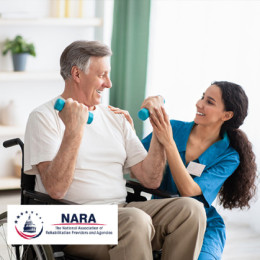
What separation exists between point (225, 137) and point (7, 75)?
7.25ft

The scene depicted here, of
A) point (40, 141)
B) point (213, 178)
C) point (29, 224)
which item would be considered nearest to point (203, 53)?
point (213, 178)

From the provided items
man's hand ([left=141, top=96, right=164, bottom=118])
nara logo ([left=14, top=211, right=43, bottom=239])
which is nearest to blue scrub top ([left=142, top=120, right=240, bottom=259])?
man's hand ([left=141, top=96, right=164, bottom=118])

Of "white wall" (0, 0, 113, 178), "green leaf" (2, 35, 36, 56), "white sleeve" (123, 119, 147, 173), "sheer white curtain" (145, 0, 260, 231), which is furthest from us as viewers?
"white wall" (0, 0, 113, 178)

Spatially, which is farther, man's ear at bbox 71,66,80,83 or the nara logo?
man's ear at bbox 71,66,80,83

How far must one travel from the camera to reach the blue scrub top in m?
2.56

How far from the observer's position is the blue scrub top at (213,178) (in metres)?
2.56

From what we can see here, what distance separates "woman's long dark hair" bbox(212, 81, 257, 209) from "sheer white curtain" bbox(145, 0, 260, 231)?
94 centimetres

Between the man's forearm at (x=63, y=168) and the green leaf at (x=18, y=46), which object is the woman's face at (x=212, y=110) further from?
the green leaf at (x=18, y=46)

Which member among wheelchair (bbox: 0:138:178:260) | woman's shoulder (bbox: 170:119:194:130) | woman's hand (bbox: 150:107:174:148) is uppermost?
woman's hand (bbox: 150:107:174:148)

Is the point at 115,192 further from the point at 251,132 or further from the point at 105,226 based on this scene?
the point at 251,132

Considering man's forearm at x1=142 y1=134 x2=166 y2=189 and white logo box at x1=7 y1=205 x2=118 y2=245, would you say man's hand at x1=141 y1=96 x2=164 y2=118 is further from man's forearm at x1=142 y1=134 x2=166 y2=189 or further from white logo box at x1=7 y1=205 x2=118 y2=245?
white logo box at x1=7 y1=205 x2=118 y2=245

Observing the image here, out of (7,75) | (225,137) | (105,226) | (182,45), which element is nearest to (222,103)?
(225,137)

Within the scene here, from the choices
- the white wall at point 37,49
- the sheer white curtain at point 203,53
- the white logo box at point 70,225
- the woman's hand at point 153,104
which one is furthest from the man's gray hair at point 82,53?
the white wall at point 37,49

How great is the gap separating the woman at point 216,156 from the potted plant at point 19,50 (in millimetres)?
1952
